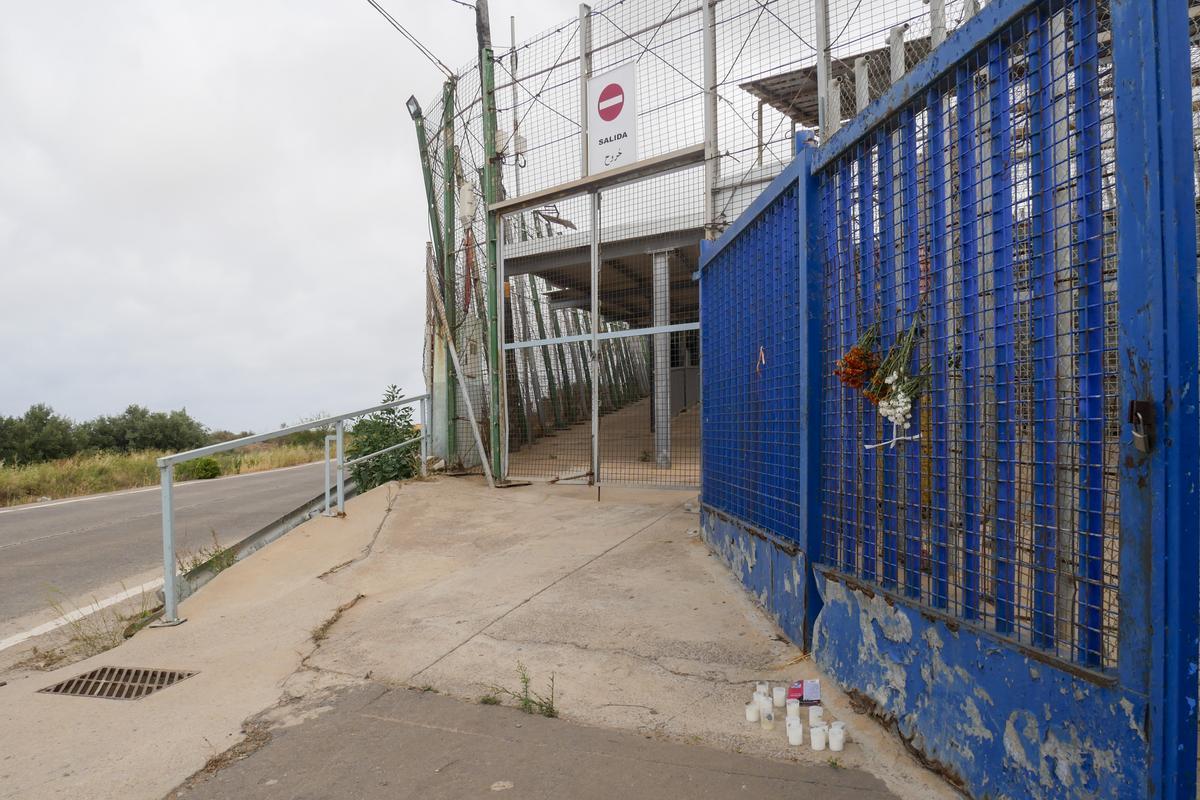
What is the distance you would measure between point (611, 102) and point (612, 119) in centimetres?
22

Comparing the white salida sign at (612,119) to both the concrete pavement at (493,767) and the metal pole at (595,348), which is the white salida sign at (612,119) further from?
the concrete pavement at (493,767)

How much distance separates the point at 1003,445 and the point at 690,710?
1596 millimetres

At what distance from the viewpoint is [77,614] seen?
5.41 m

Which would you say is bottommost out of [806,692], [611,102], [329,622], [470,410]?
[329,622]

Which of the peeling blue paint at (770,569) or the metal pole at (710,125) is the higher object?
the metal pole at (710,125)

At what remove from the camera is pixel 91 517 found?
34.3ft

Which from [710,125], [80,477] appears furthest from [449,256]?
[80,477]

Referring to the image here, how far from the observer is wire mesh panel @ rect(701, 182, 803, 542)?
3.74 m

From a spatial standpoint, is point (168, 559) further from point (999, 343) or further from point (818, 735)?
point (999, 343)

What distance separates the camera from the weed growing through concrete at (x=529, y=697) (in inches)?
119

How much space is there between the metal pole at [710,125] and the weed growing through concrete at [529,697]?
6.28 m

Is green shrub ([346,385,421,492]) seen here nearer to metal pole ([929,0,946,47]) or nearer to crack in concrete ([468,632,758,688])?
crack in concrete ([468,632,758,688])

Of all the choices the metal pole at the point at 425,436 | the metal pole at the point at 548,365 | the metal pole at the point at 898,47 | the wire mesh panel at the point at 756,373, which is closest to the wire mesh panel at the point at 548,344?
the metal pole at the point at 548,365

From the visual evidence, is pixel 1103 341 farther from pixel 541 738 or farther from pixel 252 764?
pixel 252 764
